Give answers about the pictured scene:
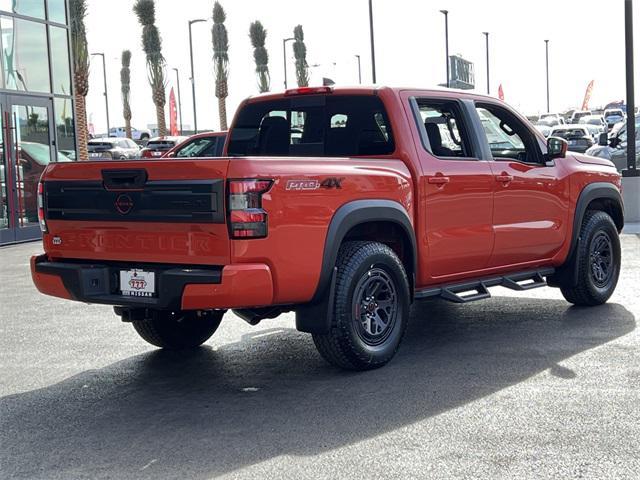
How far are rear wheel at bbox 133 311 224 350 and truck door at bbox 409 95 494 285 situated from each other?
163cm

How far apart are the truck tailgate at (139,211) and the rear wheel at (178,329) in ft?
3.47

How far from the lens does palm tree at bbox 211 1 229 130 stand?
182 ft

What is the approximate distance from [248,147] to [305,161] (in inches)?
76.4

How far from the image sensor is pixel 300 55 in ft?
230

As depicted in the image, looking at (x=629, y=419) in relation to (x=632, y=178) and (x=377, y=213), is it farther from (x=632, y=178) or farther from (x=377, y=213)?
(x=632, y=178)

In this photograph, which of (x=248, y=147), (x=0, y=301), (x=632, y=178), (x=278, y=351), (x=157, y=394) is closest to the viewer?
(x=157, y=394)

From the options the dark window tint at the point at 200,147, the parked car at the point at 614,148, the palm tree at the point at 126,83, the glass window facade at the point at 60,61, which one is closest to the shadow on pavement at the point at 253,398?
the dark window tint at the point at 200,147

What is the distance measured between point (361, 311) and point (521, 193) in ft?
6.77

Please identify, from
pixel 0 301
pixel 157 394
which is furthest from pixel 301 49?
pixel 157 394

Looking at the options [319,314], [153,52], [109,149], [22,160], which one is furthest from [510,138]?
[153,52]

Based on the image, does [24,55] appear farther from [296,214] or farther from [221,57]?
[221,57]

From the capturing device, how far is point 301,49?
229 feet

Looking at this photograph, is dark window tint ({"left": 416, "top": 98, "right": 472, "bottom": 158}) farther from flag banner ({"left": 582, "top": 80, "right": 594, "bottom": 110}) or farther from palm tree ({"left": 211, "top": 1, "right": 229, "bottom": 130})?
flag banner ({"left": 582, "top": 80, "right": 594, "bottom": 110})

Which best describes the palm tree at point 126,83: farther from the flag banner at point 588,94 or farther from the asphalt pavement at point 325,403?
the asphalt pavement at point 325,403
